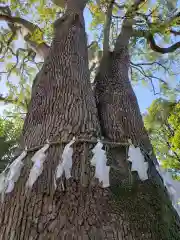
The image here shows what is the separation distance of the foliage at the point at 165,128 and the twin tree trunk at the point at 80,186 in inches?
250

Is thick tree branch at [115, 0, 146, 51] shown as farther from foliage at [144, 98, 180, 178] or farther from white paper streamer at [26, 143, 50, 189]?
foliage at [144, 98, 180, 178]

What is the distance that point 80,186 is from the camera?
212 centimetres

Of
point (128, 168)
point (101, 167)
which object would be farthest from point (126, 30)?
point (101, 167)

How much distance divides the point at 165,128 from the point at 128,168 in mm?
9178

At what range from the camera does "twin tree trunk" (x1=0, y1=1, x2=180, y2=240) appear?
187 centimetres

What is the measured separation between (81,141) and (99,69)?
7.69 feet

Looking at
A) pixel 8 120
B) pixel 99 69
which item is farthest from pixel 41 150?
pixel 8 120

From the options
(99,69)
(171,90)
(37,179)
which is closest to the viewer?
(37,179)

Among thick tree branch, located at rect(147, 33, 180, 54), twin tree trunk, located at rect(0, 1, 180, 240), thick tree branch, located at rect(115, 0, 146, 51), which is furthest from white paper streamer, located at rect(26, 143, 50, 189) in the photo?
thick tree branch, located at rect(147, 33, 180, 54)

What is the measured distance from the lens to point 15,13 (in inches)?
279

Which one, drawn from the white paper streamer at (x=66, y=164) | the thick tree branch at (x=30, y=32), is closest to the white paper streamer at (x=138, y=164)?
the white paper streamer at (x=66, y=164)

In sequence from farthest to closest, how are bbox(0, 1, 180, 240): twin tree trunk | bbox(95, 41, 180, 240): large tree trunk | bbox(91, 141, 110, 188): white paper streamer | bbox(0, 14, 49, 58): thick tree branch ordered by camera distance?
bbox(0, 14, 49, 58): thick tree branch → bbox(95, 41, 180, 240): large tree trunk → bbox(91, 141, 110, 188): white paper streamer → bbox(0, 1, 180, 240): twin tree trunk

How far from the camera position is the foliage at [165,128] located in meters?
9.76

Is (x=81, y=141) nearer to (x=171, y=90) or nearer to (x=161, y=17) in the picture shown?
(x=161, y=17)
